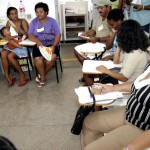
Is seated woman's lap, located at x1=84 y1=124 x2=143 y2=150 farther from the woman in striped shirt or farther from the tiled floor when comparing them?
the tiled floor

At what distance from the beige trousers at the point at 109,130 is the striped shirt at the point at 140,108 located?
53 millimetres

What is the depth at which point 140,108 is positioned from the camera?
1.42 meters

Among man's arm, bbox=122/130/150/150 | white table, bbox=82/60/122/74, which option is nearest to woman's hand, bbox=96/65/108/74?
white table, bbox=82/60/122/74

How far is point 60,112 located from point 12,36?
154 cm

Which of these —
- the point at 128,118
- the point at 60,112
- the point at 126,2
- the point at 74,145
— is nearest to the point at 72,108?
the point at 60,112

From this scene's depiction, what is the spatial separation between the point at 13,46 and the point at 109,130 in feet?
7.43

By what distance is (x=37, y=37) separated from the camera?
3422 millimetres

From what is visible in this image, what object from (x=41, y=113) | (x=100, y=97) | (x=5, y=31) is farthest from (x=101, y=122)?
(x=5, y=31)

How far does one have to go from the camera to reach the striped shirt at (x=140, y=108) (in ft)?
4.50

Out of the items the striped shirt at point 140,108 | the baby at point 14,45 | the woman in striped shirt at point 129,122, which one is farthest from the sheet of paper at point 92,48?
the striped shirt at point 140,108

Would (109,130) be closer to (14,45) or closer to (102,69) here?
(102,69)

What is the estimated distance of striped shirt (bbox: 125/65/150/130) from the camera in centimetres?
137

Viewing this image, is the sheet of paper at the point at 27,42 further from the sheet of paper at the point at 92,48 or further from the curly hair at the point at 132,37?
the curly hair at the point at 132,37

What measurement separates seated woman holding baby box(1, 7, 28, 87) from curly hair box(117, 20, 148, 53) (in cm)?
179
